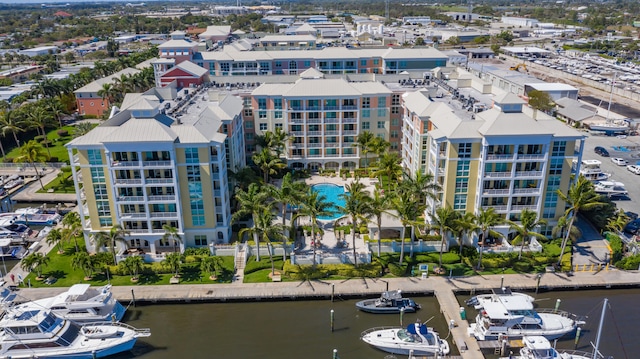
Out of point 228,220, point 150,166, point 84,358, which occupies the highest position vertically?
point 150,166

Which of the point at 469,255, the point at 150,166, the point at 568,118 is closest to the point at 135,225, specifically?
the point at 150,166

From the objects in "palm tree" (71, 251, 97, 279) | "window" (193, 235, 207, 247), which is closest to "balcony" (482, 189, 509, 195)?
"window" (193, 235, 207, 247)

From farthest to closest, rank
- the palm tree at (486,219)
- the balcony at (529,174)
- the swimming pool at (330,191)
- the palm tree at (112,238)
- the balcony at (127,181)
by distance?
the swimming pool at (330,191), the balcony at (529,174), the balcony at (127,181), the palm tree at (112,238), the palm tree at (486,219)

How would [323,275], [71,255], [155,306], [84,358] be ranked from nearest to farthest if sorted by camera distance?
[84,358] < [155,306] < [323,275] < [71,255]

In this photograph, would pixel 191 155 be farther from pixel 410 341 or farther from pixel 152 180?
pixel 410 341

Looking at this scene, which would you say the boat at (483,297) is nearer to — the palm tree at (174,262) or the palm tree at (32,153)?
the palm tree at (174,262)

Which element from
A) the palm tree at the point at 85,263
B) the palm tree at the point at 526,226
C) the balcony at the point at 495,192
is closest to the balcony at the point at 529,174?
the balcony at the point at 495,192

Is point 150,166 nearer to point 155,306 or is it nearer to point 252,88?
point 155,306
